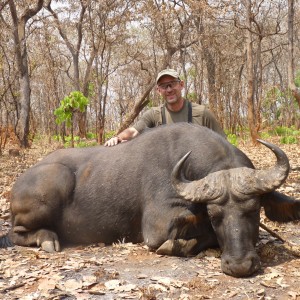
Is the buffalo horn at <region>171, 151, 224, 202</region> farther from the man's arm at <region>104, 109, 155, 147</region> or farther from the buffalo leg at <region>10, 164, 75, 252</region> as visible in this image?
the man's arm at <region>104, 109, 155, 147</region>

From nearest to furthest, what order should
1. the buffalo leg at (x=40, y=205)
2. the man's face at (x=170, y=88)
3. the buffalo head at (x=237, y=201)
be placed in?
the buffalo head at (x=237, y=201) < the buffalo leg at (x=40, y=205) < the man's face at (x=170, y=88)

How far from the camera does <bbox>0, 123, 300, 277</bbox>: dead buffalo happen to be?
13.1 ft

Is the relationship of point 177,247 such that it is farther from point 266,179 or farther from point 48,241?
point 48,241

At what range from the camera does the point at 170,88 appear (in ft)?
19.7

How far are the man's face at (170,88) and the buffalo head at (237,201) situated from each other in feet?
6.85

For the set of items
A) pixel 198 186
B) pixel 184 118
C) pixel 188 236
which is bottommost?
pixel 188 236

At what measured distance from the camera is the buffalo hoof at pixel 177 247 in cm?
442

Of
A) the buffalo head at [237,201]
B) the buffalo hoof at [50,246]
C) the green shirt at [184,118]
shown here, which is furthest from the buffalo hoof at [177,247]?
the green shirt at [184,118]

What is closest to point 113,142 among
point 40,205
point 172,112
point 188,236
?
point 172,112

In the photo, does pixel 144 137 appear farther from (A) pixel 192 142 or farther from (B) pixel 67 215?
(B) pixel 67 215

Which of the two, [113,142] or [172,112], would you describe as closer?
[113,142]

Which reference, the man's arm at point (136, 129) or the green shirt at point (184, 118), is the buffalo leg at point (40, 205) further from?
the green shirt at point (184, 118)

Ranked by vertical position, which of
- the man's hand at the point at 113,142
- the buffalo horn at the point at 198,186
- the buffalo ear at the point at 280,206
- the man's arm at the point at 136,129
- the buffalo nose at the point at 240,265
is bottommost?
the buffalo nose at the point at 240,265

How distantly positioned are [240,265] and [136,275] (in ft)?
3.02
